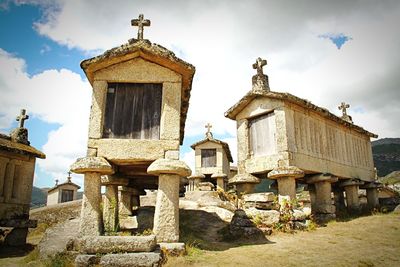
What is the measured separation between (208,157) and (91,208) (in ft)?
50.9

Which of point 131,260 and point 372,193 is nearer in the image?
point 131,260

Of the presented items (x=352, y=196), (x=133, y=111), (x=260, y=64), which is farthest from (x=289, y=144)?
(x=352, y=196)

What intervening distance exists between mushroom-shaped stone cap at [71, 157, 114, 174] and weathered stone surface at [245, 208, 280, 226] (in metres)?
4.63

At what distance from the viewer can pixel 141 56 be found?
7.02 m

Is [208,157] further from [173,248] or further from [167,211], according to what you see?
[173,248]

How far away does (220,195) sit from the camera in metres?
15.3

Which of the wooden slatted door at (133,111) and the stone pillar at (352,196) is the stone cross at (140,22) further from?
the stone pillar at (352,196)

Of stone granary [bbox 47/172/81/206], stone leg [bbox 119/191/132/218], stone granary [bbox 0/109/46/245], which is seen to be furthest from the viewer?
stone granary [bbox 47/172/81/206]

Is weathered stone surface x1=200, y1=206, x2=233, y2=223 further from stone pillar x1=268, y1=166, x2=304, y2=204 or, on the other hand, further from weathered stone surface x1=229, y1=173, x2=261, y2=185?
stone pillar x1=268, y1=166, x2=304, y2=204

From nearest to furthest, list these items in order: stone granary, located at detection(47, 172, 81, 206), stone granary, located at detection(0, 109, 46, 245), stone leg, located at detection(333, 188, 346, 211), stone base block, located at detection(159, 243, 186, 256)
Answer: stone base block, located at detection(159, 243, 186, 256)
stone granary, located at detection(0, 109, 46, 245)
stone leg, located at detection(333, 188, 346, 211)
stone granary, located at detection(47, 172, 81, 206)

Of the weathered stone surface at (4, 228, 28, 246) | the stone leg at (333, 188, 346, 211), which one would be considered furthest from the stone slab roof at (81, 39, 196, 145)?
the stone leg at (333, 188, 346, 211)

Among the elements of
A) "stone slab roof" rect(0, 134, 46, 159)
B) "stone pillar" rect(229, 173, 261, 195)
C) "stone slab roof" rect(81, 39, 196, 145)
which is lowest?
"stone pillar" rect(229, 173, 261, 195)

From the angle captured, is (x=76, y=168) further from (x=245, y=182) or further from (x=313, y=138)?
(x=313, y=138)

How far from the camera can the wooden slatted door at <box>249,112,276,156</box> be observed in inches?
371
